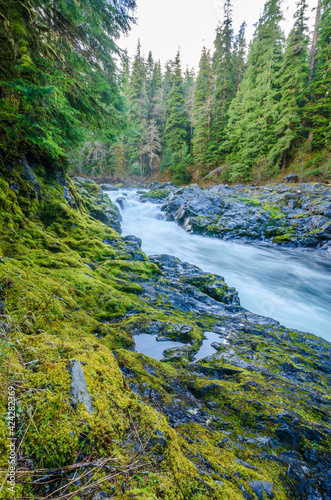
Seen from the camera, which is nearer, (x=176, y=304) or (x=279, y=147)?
(x=176, y=304)

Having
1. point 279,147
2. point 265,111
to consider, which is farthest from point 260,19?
point 279,147

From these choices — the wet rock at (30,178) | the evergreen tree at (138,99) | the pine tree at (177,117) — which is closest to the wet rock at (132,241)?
the wet rock at (30,178)

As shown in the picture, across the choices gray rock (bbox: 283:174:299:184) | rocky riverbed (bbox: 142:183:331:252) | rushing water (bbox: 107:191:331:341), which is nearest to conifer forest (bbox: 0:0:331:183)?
gray rock (bbox: 283:174:299:184)

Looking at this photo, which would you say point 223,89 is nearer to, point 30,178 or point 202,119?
point 202,119

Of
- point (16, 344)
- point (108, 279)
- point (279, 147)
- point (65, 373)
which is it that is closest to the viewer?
point (65, 373)

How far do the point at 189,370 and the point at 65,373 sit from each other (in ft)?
6.79

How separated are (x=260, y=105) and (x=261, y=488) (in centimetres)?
3089

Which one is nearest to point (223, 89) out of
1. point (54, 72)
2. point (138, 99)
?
point (138, 99)

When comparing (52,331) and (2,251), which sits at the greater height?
(2,251)

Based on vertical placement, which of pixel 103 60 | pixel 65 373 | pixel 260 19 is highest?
pixel 260 19

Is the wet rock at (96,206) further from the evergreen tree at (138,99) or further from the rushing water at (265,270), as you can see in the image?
the evergreen tree at (138,99)

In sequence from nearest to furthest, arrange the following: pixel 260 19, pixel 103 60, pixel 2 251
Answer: pixel 2 251
pixel 103 60
pixel 260 19

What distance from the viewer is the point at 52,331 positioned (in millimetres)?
2172

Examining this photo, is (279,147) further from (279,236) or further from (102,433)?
(102,433)
